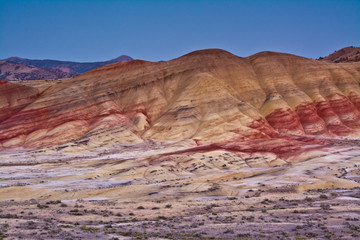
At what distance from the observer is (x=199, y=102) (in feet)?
326

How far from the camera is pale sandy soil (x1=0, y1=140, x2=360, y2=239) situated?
22.6 meters

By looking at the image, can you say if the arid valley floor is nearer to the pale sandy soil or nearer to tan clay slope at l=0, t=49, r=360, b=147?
the pale sandy soil

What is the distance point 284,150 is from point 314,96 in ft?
130

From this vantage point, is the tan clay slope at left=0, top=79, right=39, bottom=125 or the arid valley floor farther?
the tan clay slope at left=0, top=79, right=39, bottom=125

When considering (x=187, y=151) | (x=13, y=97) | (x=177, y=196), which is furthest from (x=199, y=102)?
(x=177, y=196)

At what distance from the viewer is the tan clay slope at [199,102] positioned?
9331cm

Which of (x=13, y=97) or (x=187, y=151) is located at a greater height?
(x=13, y=97)

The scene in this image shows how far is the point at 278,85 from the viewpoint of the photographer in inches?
4363

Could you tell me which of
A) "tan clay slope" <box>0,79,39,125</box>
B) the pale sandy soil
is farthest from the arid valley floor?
"tan clay slope" <box>0,79,39,125</box>

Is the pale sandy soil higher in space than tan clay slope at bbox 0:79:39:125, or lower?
lower

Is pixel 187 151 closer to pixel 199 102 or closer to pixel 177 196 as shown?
pixel 199 102

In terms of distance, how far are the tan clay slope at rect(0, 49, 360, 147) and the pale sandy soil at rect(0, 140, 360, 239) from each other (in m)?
14.3

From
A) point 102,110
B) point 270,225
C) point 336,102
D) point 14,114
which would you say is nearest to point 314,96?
→ point 336,102

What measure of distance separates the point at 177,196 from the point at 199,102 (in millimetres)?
63061
